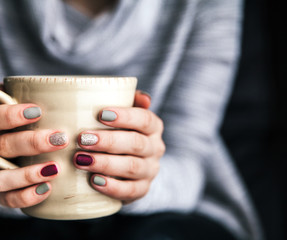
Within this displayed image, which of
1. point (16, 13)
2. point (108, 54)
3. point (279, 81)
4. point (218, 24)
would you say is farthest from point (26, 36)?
point (279, 81)

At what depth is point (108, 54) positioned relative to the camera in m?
1.01

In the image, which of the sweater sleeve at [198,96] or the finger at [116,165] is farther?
the sweater sleeve at [198,96]

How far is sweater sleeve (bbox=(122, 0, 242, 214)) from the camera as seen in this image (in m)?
0.89

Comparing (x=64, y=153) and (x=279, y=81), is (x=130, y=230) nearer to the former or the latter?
(x=64, y=153)

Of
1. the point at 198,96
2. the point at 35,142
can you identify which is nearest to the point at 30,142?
the point at 35,142

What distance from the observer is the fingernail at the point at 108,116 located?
46 centimetres

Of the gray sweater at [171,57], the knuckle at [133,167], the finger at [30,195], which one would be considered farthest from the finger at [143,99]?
the gray sweater at [171,57]

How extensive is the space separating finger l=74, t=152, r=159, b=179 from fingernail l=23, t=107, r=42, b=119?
0.25ft

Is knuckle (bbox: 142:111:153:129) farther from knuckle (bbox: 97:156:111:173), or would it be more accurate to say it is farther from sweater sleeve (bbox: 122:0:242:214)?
sweater sleeve (bbox: 122:0:242:214)

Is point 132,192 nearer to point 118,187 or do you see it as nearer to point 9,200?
point 118,187

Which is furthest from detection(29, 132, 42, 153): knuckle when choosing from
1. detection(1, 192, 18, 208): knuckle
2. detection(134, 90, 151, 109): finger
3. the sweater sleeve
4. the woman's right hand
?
the sweater sleeve

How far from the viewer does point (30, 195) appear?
484 mm

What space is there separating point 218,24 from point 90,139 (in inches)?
28.1

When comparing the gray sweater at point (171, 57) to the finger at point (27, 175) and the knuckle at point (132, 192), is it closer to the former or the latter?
the knuckle at point (132, 192)
